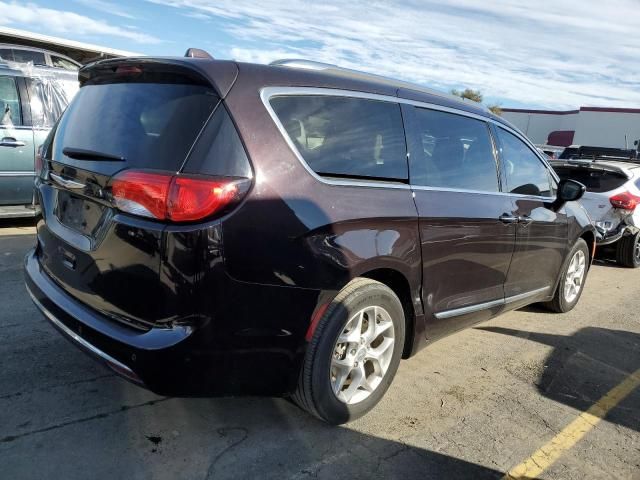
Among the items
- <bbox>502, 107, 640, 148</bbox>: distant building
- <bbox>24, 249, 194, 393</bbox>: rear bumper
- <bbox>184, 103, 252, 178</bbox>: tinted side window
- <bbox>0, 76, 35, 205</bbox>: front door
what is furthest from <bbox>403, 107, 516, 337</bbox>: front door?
<bbox>502, 107, 640, 148</bbox>: distant building

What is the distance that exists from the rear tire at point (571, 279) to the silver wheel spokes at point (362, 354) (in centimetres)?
273

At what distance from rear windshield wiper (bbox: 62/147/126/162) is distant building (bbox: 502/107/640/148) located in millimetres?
39862

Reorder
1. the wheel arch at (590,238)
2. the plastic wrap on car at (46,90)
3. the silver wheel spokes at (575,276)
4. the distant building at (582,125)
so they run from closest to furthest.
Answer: the silver wheel spokes at (575,276)
the wheel arch at (590,238)
the plastic wrap on car at (46,90)
the distant building at (582,125)

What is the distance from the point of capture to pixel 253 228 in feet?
8.05

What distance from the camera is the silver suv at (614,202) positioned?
7855mm

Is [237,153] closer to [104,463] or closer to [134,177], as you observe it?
[134,177]

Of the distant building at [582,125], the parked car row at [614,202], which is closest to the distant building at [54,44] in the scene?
the parked car row at [614,202]

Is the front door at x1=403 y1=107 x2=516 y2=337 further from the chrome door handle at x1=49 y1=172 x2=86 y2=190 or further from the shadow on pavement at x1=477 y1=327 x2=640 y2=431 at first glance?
the chrome door handle at x1=49 y1=172 x2=86 y2=190

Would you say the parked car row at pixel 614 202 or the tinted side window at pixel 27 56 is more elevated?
the tinted side window at pixel 27 56

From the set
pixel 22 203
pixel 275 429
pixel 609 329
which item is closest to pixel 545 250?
pixel 609 329

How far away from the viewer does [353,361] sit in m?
3.05

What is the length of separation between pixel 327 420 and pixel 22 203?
5.44 meters

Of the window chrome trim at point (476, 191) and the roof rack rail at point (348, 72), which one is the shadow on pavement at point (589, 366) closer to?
the window chrome trim at point (476, 191)

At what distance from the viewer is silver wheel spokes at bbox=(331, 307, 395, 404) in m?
3.00
